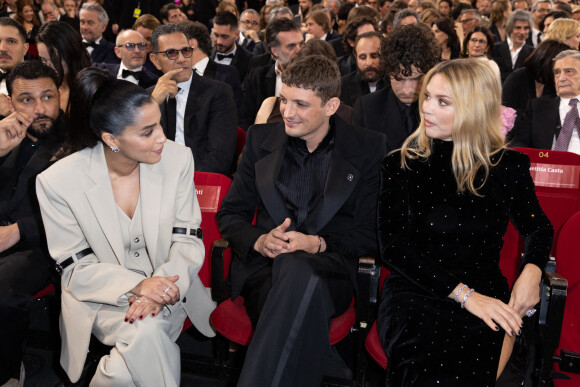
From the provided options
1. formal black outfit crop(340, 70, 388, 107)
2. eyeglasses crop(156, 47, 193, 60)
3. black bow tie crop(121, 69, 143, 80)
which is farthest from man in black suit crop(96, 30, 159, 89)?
formal black outfit crop(340, 70, 388, 107)

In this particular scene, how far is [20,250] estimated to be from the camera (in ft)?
9.32

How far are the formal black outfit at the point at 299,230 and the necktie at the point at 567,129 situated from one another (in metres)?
1.72

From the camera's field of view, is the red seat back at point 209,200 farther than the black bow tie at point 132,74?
No

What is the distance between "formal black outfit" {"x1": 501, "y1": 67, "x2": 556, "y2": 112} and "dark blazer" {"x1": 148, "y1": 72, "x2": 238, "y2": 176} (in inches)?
95.2

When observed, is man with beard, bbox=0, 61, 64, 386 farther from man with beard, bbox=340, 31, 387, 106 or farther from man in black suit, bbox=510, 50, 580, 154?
man in black suit, bbox=510, 50, 580, 154

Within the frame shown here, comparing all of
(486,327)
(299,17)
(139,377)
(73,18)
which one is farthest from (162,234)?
(299,17)

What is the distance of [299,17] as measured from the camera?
37.4 ft

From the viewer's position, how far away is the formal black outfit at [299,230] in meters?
2.22

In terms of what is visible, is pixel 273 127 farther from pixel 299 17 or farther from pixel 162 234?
pixel 299 17

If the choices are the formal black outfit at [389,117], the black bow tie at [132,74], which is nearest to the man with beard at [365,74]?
the formal black outfit at [389,117]

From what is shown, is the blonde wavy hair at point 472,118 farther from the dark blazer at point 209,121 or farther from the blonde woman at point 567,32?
the blonde woman at point 567,32

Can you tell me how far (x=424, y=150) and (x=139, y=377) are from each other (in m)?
1.43

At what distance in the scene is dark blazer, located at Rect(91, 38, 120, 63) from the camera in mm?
6578

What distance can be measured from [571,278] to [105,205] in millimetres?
1976
